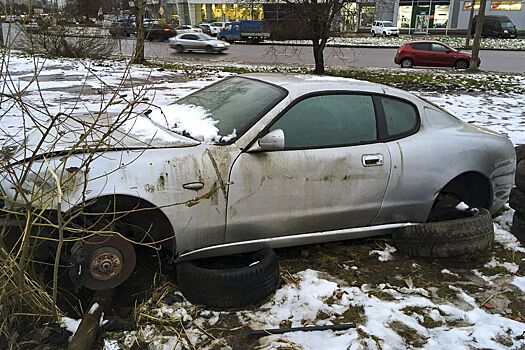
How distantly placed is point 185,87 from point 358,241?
8.97 metres

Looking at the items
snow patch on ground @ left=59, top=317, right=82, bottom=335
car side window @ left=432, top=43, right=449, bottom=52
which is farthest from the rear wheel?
snow patch on ground @ left=59, top=317, right=82, bottom=335

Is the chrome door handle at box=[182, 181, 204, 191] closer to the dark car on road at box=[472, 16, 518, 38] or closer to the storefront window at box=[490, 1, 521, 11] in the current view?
the dark car on road at box=[472, 16, 518, 38]

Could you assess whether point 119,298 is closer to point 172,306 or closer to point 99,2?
point 172,306

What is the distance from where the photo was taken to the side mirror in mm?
3168

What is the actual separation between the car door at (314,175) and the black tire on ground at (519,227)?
1566mm

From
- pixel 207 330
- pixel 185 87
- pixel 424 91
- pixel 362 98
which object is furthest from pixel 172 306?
pixel 424 91

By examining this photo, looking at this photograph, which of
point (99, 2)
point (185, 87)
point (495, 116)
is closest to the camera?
point (495, 116)

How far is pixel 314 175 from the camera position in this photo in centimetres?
341

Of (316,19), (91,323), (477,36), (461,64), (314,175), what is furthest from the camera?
(461,64)

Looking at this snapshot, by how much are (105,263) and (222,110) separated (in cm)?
147

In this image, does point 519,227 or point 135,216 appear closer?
point 135,216

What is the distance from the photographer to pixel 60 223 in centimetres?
240

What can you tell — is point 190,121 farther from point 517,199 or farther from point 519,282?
point 517,199

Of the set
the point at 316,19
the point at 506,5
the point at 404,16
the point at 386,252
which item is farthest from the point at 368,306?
the point at 506,5
